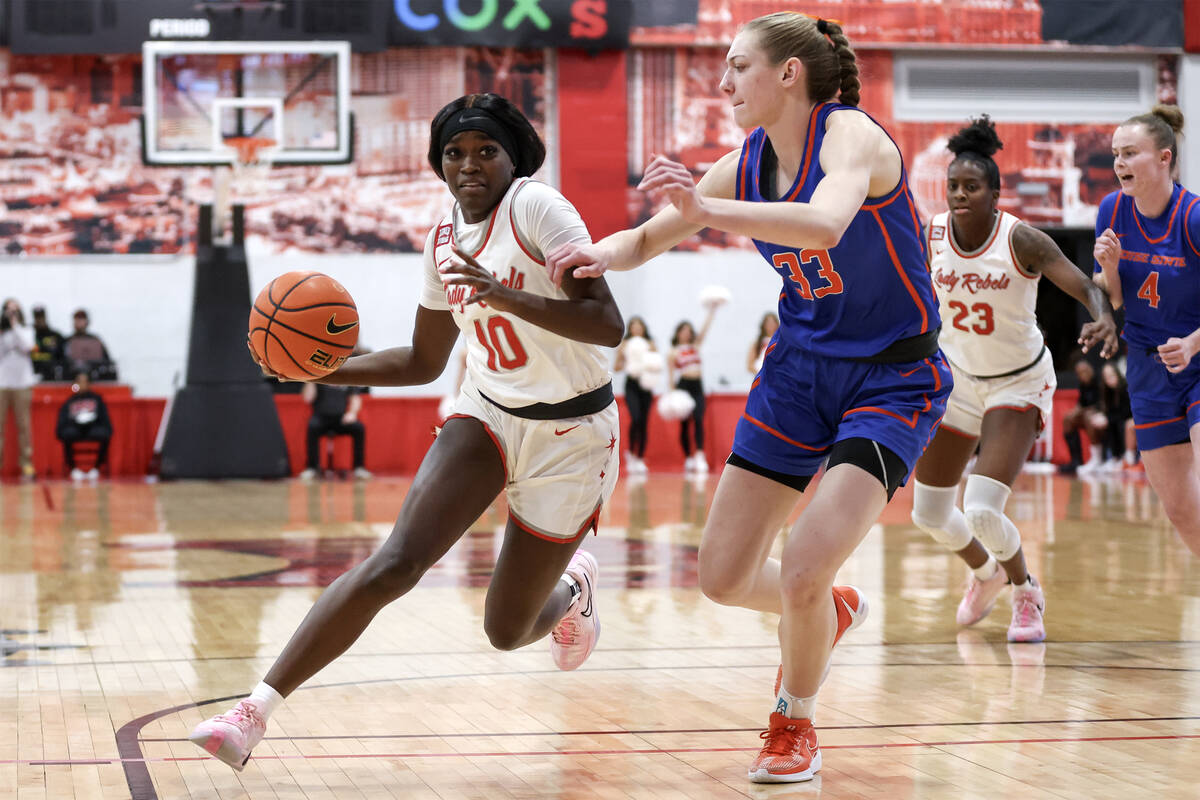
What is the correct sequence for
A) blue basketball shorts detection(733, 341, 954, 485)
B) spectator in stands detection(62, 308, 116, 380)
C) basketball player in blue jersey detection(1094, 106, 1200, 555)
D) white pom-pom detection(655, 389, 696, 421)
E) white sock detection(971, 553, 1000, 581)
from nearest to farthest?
blue basketball shorts detection(733, 341, 954, 485) → basketball player in blue jersey detection(1094, 106, 1200, 555) → white sock detection(971, 553, 1000, 581) → white pom-pom detection(655, 389, 696, 421) → spectator in stands detection(62, 308, 116, 380)

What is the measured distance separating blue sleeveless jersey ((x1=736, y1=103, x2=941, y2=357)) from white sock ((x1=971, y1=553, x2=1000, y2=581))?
2.53 metres

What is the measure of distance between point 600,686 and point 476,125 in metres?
2.16

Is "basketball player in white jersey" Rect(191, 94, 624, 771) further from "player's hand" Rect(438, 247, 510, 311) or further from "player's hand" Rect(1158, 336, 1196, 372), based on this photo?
"player's hand" Rect(1158, 336, 1196, 372)

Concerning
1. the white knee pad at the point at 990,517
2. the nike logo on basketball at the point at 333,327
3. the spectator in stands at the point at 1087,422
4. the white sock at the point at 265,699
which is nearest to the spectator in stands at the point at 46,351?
the spectator in stands at the point at 1087,422

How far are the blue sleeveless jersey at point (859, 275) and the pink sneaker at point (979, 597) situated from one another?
260 cm

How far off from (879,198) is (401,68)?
15.9 metres

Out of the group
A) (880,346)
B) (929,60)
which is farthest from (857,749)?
(929,60)

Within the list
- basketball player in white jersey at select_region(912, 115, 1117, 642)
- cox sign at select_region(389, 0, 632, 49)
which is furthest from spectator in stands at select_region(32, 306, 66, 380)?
basketball player in white jersey at select_region(912, 115, 1117, 642)

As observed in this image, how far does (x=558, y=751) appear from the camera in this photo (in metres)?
4.15

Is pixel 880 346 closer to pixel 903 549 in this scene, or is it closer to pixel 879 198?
pixel 879 198

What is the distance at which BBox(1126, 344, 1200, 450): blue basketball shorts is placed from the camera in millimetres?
5578

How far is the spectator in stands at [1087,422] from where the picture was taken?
53.4 ft

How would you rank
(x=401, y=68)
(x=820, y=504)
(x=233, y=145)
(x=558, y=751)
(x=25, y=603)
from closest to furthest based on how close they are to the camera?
(x=820, y=504) → (x=558, y=751) → (x=25, y=603) → (x=233, y=145) → (x=401, y=68)


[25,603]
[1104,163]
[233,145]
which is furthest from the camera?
[1104,163]
